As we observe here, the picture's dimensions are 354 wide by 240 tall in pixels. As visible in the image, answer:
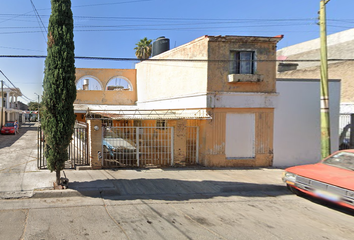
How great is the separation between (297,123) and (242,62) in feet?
12.9

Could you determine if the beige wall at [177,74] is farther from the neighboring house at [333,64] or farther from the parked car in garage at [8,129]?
the parked car in garage at [8,129]

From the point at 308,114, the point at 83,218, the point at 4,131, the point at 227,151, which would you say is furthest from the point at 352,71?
the point at 4,131

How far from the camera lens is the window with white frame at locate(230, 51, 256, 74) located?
435 inches

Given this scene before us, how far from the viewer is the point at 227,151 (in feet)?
35.9

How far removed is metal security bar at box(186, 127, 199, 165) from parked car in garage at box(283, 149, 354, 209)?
4.40 meters

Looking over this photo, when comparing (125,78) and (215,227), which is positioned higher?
(125,78)

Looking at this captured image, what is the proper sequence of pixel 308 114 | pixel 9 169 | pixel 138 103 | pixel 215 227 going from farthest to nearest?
pixel 138 103 < pixel 308 114 < pixel 9 169 < pixel 215 227

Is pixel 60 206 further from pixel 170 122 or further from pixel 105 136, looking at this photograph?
pixel 170 122

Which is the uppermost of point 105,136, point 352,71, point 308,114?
point 352,71

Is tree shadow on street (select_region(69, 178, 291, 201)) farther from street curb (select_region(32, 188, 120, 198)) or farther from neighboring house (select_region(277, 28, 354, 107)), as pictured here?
neighboring house (select_region(277, 28, 354, 107))

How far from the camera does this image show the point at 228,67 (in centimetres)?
1097

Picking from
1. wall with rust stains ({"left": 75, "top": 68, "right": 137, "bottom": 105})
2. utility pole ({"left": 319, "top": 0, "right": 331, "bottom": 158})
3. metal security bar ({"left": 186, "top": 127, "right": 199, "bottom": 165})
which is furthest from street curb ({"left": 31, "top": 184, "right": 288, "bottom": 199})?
wall with rust stains ({"left": 75, "top": 68, "right": 137, "bottom": 105})

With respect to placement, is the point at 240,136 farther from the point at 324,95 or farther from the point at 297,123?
the point at 324,95

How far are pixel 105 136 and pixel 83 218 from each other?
17.6ft
